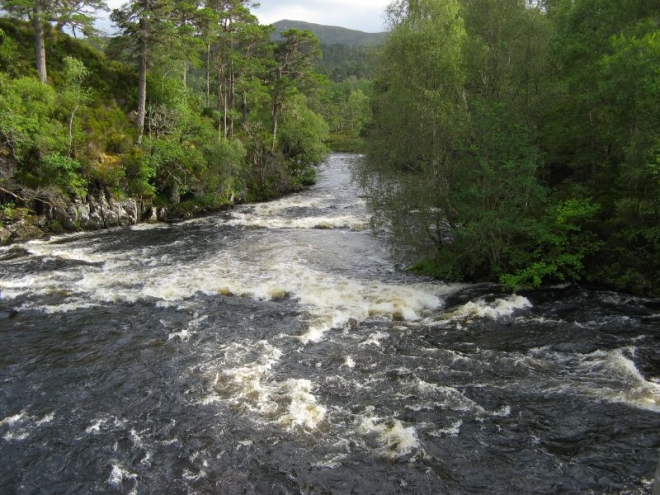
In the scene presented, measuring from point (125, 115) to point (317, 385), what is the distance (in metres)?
30.8

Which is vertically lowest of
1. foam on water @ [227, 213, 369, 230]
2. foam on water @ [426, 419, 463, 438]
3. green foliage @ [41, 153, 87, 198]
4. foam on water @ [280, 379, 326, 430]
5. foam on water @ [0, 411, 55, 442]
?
foam on water @ [0, 411, 55, 442]

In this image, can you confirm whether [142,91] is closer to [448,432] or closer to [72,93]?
[72,93]

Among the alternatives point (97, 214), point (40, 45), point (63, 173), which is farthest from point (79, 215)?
point (40, 45)

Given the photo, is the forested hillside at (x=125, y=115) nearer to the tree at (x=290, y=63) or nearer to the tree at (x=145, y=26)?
the tree at (x=145, y=26)

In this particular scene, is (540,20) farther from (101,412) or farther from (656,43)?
(101,412)

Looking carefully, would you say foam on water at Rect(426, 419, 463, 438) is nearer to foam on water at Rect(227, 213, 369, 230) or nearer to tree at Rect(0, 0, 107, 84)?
foam on water at Rect(227, 213, 369, 230)

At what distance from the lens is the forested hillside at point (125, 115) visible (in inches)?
1025

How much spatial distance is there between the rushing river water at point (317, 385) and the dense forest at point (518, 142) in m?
1.89

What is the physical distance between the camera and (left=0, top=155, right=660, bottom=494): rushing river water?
8438mm

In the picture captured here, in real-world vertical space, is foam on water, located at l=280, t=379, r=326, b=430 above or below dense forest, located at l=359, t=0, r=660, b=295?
below

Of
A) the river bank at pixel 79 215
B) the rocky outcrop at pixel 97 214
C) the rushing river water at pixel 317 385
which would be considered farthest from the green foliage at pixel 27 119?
the rushing river water at pixel 317 385

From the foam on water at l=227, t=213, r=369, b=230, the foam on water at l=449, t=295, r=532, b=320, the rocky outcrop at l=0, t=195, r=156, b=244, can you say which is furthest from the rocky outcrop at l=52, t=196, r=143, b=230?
the foam on water at l=449, t=295, r=532, b=320

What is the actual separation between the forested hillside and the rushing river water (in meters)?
8.86

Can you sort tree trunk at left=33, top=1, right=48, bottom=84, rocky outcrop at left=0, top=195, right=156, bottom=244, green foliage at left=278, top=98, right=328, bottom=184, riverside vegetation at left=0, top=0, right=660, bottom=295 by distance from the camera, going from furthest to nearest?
green foliage at left=278, top=98, right=328, bottom=184, tree trunk at left=33, top=1, right=48, bottom=84, rocky outcrop at left=0, top=195, right=156, bottom=244, riverside vegetation at left=0, top=0, right=660, bottom=295
